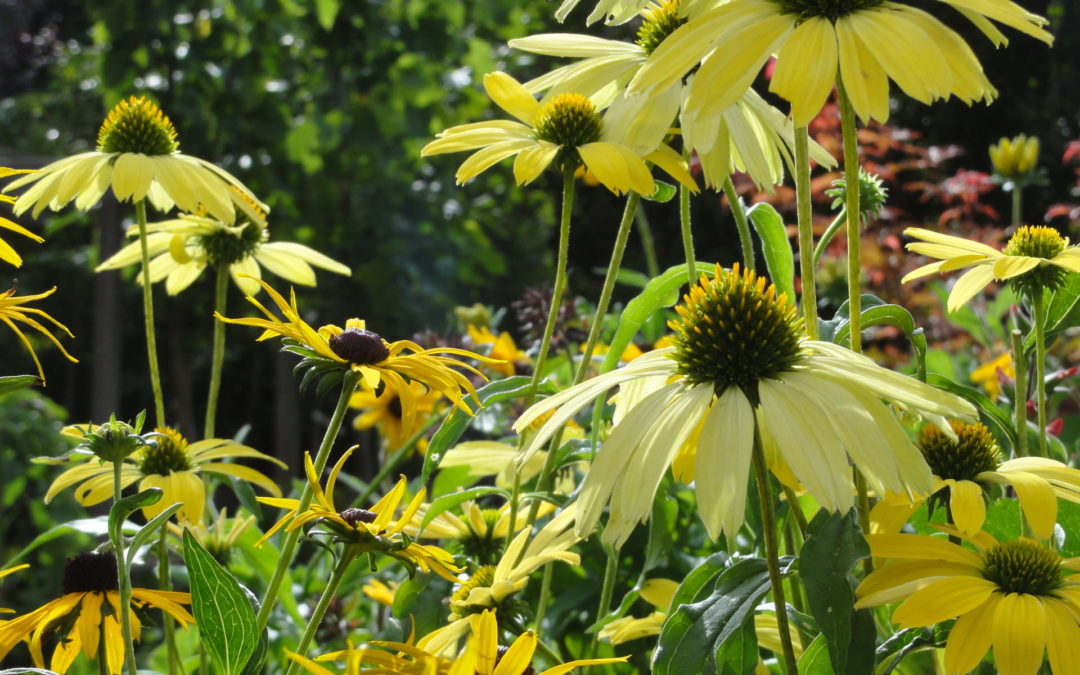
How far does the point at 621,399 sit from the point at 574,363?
32.6 inches

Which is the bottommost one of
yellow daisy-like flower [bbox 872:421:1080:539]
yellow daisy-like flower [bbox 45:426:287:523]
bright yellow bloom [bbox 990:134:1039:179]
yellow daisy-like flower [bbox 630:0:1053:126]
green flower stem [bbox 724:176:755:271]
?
yellow daisy-like flower [bbox 45:426:287:523]

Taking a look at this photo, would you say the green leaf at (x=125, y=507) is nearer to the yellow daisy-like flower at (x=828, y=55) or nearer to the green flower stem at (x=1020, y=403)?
the yellow daisy-like flower at (x=828, y=55)

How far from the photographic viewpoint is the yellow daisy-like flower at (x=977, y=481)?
602 mm

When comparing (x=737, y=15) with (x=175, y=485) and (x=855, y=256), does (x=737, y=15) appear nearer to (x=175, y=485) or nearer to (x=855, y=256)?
(x=855, y=256)

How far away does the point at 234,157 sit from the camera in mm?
4188

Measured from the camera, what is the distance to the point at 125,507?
0.58m

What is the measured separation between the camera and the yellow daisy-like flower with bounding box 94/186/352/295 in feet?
3.44

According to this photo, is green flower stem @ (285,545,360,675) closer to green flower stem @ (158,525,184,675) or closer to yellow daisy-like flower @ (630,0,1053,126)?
green flower stem @ (158,525,184,675)

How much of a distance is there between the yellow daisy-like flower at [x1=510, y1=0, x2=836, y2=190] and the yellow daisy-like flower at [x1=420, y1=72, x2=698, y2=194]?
1 centimetres

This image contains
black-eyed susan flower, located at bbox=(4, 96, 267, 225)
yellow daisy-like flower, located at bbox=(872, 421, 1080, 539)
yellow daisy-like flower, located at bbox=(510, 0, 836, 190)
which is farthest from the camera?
black-eyed susan flower, located at bbox=(4, 96, 267, 225)

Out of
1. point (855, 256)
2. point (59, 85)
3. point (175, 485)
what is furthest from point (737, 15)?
point (59, 85)

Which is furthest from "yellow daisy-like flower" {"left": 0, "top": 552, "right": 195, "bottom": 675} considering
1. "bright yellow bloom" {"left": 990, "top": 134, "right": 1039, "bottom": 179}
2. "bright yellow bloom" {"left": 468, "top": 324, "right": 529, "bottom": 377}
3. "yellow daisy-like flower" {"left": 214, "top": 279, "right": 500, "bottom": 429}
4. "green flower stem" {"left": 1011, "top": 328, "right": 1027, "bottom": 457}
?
"bright yellow bloom" {"left": 990, "top": 134, "right": 1039, "bottom": 179}

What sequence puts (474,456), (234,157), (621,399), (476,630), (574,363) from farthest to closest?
(234,157)
(574,363)
(474,456)
(621,399)
(476,630)

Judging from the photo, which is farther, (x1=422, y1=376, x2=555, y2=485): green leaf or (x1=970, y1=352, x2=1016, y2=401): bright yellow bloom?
(x1=970, y1=352, x2=1016, y2=401): bright yellow bloom
